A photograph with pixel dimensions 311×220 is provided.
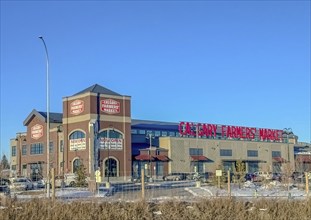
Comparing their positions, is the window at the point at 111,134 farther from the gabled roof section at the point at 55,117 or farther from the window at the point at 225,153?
the window at the point at 225,153

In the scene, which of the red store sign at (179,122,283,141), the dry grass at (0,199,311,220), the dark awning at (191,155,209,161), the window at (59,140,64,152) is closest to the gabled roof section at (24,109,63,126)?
the window at (59,140,64,152)

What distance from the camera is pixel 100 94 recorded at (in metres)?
A: 78.3

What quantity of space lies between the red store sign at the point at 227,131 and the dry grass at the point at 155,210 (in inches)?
3034

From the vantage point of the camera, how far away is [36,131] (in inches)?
3669

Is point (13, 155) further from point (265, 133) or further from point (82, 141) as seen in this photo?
point (265, 133)

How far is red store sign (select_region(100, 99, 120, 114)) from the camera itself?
78188 millimetres

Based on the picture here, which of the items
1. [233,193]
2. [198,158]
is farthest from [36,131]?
[233,193]

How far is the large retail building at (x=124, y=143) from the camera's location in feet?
252

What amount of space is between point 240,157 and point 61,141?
3625 centimetres

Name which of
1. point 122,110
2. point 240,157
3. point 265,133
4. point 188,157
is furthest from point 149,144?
point 265,133

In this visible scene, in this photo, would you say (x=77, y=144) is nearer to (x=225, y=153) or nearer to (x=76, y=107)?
(x=76, y=107)

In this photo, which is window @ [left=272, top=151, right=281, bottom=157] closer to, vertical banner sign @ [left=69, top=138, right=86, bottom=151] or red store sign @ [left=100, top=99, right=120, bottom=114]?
red store sign @ [left=100, top=99, right=120, bottom=114]

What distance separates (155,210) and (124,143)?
64.0 m

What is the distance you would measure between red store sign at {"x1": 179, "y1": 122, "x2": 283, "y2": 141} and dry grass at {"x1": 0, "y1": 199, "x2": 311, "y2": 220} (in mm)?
77073
